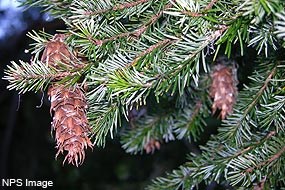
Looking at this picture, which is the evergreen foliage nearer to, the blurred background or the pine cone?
the pine cone

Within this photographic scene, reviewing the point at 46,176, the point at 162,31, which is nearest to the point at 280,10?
the point at 162,31

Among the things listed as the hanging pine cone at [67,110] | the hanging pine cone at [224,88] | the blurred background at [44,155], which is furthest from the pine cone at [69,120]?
the blurred background at [44,155]

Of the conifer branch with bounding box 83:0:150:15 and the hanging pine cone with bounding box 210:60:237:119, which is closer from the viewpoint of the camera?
the conifer branch with bounding box 83:0:150:15

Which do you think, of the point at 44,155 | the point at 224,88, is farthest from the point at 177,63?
the point at 44,155

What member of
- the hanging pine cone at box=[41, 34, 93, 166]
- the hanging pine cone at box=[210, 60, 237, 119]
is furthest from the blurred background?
the hanging pine cone at box=[41, 34, 93, 166]

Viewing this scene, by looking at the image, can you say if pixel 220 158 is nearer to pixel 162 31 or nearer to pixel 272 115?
pixel 272 115

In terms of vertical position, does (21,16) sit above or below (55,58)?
above
